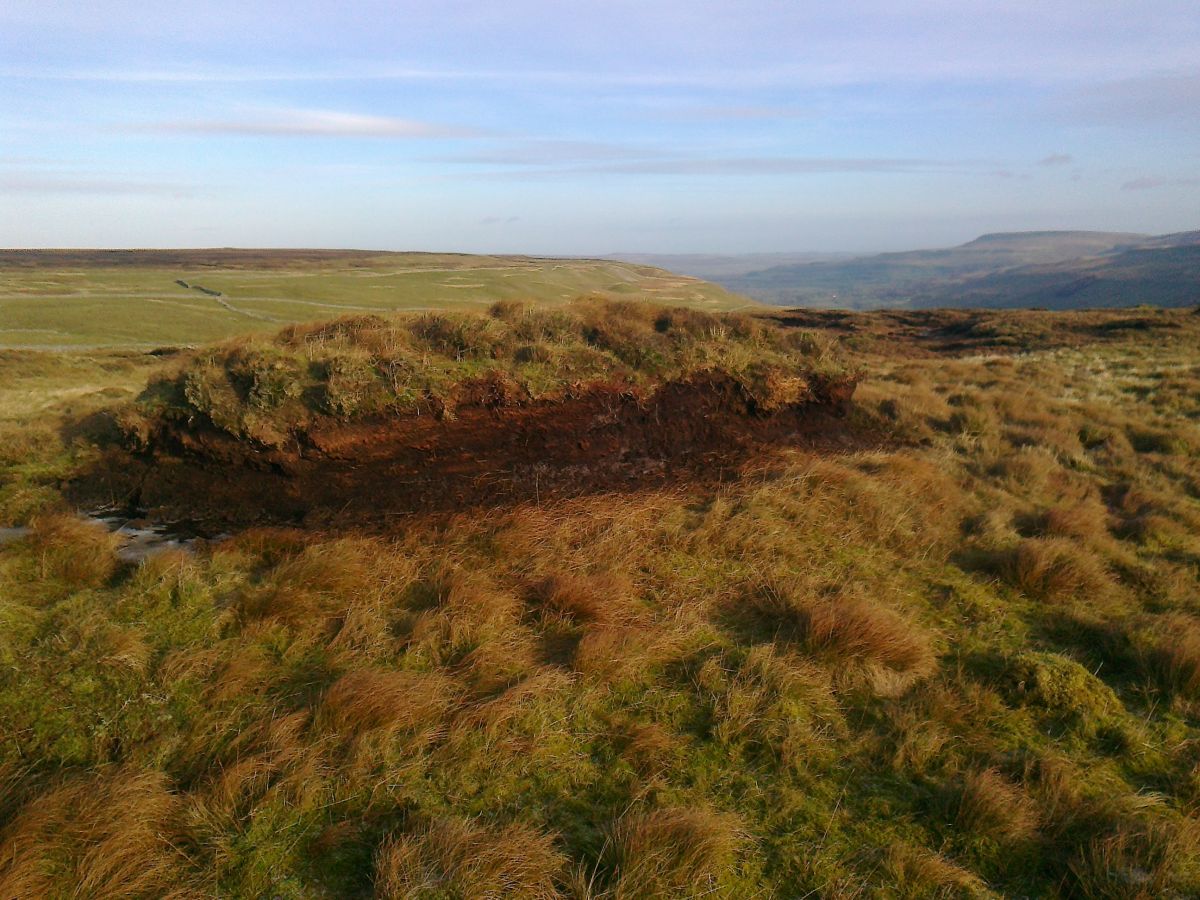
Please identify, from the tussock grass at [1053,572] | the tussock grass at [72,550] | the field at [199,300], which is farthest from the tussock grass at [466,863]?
the field at [199,300]

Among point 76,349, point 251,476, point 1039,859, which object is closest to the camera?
point 1039,859

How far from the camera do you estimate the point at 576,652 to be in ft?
15.1

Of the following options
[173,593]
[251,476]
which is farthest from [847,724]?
[251,476]

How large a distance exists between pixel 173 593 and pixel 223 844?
8.65 ft

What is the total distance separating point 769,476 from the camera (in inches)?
329

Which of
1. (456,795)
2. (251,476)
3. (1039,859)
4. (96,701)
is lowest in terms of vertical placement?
(1039,859)

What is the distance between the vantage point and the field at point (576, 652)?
3.10 meters

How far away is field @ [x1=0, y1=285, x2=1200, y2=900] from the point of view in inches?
122

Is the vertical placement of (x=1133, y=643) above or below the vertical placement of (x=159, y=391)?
below

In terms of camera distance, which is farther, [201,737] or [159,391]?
[159,391]

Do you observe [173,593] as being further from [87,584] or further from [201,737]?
[201,737]

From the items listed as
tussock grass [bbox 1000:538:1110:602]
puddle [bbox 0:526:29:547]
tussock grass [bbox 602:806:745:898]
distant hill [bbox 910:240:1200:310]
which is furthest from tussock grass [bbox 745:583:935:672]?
distant hill [bbox 910:240:1200:310]

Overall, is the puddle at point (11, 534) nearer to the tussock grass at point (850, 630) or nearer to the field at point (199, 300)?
the tussock grass at point (850, 630)

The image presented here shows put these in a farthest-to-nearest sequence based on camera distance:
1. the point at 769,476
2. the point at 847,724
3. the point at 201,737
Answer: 1. the point at 769,476
2. the point at 847,724
3. the point at 201,737
